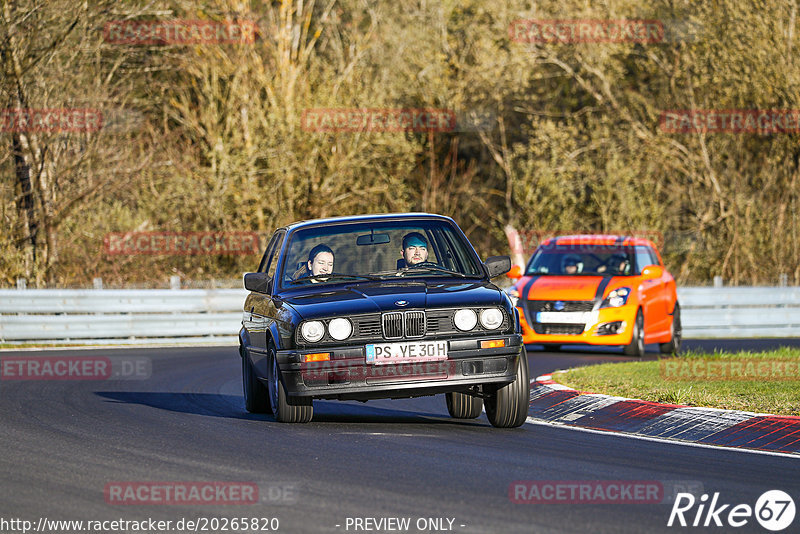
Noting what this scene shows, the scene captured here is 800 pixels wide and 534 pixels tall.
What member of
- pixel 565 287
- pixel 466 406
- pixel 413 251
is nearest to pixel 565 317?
pixel 565 287

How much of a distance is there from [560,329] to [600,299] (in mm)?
724

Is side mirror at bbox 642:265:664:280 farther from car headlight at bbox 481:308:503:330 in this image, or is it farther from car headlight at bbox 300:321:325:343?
car headlight at bbox 300:321:325:343

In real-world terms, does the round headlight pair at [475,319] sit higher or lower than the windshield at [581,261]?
higher

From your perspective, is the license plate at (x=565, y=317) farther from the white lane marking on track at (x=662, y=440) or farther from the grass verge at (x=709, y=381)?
the white lane marking on track at (x=662, y=440)

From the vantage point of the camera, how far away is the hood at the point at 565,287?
18750mm

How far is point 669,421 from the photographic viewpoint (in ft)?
33.9

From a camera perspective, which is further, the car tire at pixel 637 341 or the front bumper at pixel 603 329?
the car tire at pixel 637 341

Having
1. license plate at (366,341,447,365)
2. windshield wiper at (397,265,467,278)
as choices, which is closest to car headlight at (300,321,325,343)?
license plate at (366,341,447,365)

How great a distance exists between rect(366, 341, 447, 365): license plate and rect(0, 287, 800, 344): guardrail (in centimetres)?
1433

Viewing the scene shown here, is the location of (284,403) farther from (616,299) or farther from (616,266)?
(616,266)

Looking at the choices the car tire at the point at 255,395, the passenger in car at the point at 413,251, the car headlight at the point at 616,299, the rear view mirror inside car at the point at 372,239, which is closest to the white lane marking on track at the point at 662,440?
the passenger in car at the point at 413,251

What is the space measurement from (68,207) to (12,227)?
157cm

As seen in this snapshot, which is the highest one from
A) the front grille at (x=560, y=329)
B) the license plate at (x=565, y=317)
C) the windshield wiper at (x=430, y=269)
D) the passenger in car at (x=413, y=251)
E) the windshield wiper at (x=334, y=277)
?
the passenger in car at (x=413, y=251)

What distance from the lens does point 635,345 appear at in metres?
18.9
